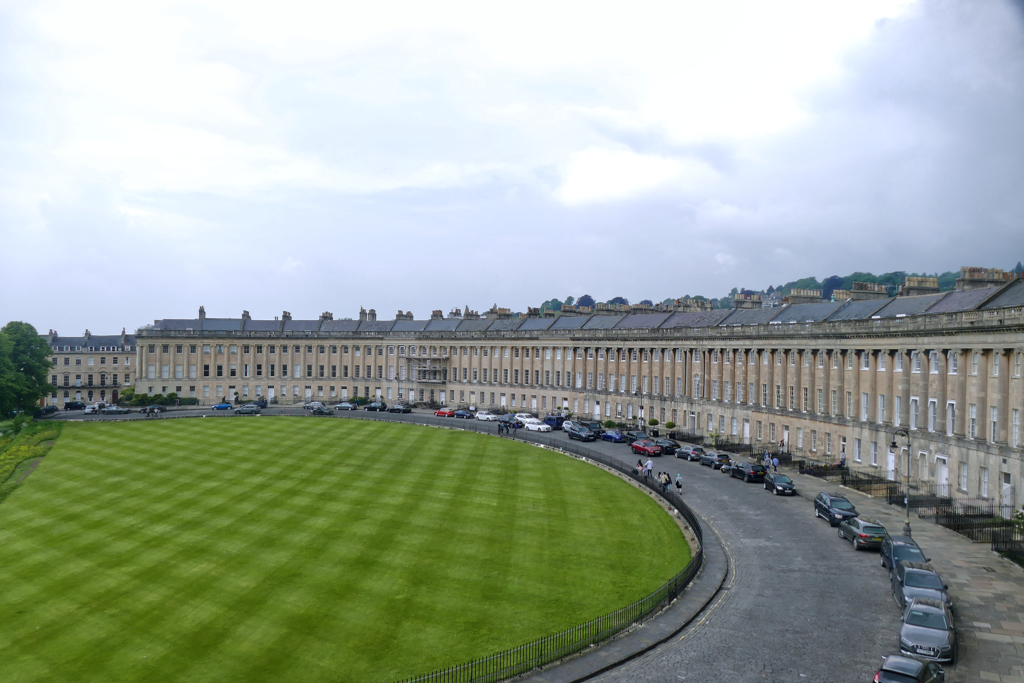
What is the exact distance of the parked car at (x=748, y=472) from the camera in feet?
184

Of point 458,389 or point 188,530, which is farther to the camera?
point 458,389

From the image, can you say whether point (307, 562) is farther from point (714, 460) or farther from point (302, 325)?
point (302, 325)

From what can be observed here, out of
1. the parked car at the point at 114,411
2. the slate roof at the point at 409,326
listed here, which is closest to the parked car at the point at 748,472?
the slate roof at the point at 409,326

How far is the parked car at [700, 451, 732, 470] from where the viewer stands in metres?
61.6

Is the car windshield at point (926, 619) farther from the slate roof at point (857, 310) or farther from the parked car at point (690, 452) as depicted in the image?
the slate roof at point (857, 310)

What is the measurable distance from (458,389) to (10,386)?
58.8m

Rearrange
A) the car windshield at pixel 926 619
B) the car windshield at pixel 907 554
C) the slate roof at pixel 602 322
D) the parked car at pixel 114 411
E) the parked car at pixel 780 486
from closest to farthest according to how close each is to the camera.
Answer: the car windshield at pixel 926 619 → the car windshield at pixel 907 554 → the parked car at pixel 780 486 → the parked car at pixel 114 411 → the slate roof at pixel 602 322

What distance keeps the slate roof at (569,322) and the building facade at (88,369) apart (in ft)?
283

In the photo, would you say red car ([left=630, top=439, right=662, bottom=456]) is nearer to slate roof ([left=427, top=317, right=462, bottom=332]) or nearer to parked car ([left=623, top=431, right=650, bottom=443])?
parked car ([left=623, top=431, right=650, bottom=443])

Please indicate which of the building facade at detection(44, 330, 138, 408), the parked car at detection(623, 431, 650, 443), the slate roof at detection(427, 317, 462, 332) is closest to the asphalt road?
the parked car at detection(623, 431, 650, 443)

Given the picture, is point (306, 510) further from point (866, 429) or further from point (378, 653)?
point (866, 429)

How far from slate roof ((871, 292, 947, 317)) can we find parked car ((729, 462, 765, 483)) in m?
17.3

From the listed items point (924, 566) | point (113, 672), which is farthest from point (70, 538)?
point (924, 566)

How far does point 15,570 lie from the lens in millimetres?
38000
